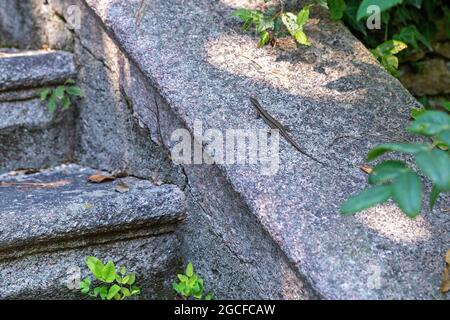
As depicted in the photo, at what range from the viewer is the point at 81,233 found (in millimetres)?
1786

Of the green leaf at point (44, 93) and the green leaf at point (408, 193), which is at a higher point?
the green leaf at point (408, 193)

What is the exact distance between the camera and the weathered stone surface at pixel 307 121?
149 centimetres

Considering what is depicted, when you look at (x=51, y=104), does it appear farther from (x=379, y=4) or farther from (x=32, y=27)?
(x=379, y=4)

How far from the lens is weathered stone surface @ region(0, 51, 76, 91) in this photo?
7.06 feet

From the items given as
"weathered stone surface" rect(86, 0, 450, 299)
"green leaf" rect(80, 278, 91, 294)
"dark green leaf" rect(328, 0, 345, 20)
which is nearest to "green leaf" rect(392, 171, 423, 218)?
"weathered stone surface" rect(86, 0, 450, 299)

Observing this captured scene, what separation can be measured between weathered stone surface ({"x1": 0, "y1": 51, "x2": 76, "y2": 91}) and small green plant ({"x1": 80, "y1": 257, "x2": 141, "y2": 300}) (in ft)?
2.39

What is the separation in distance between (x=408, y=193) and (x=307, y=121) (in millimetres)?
652

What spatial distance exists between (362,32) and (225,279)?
109 centimetres

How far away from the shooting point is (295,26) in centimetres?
198

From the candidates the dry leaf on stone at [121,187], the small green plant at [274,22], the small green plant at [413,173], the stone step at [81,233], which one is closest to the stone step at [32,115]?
the stone step at [81,233]

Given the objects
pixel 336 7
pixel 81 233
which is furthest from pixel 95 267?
pixel 336 7

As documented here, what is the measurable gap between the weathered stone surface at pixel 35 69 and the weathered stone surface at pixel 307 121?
271 mm

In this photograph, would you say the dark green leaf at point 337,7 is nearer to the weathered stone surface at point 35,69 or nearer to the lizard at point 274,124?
the lizard at point 274,124

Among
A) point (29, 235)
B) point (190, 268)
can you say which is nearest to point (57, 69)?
point (29, 235)
